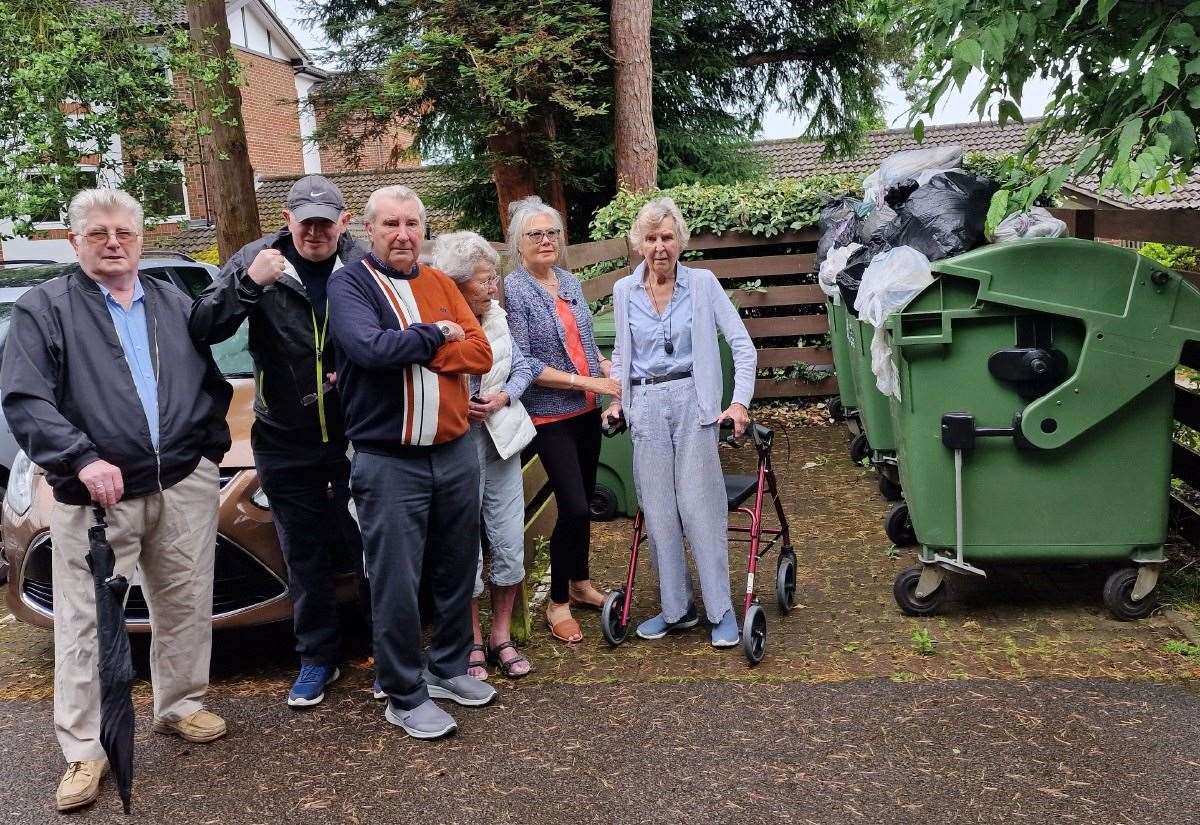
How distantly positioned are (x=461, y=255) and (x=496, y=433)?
27.0 inches

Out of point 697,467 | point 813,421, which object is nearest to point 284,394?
point 697,467

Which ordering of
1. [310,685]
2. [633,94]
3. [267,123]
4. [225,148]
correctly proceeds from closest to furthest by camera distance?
[310,685], [633,94], [225,148], [267,123]

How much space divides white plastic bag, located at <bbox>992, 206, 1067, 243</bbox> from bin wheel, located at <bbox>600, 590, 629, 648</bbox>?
7.86 ft

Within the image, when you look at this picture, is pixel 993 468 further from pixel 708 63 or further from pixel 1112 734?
pixel 708 63

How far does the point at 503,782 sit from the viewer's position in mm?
3467

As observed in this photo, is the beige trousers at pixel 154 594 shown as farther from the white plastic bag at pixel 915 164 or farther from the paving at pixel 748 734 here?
the white plastic bag at pixel 915 164

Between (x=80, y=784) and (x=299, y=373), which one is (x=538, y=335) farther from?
(x=80, y=784)

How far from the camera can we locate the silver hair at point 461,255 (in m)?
4.05

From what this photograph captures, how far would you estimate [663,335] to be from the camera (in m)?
4.44

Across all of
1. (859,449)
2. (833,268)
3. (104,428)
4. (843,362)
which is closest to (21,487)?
(104,428)

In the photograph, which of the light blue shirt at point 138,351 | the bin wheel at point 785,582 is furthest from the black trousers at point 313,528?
the bin wheel at point 785,582

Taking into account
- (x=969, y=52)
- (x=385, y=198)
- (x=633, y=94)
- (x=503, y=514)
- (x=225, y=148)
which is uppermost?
(x=633, y=94)

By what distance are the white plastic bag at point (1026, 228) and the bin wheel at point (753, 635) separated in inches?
83.7

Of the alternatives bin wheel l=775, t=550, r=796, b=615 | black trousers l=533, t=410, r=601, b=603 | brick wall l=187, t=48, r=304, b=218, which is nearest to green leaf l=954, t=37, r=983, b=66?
black trousers l=533, t=410, r=601, b=603
